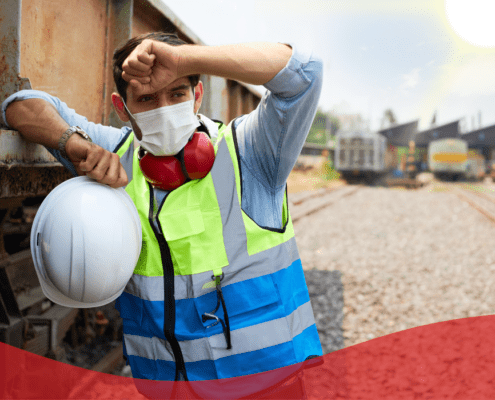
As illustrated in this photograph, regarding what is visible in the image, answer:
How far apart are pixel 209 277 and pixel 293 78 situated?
765 millimetres

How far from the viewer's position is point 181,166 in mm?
1504

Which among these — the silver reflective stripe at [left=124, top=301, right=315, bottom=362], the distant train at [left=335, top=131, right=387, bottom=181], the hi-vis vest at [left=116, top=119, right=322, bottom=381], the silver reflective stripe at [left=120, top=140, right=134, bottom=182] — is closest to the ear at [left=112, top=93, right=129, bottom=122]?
the silver reflective stripe at [left=120, top=140, right=134, bottom=182]

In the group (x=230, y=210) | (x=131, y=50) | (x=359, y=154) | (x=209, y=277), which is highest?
(x=131, y=50)

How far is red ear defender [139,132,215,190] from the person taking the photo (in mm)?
1482

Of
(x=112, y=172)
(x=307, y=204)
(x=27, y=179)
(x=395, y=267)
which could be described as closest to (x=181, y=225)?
(x=112, y=172)

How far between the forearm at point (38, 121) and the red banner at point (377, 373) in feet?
3.55

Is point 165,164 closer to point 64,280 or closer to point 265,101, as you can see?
point 265,101

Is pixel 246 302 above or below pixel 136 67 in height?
below

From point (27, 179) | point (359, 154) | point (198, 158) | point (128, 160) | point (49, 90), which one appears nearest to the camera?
point (198, 158)

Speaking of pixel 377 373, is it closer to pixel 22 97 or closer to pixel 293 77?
pixel 293 77

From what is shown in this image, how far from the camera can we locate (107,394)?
2863 mm

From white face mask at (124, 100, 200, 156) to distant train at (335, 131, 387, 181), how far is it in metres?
23.6

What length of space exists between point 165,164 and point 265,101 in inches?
18.2

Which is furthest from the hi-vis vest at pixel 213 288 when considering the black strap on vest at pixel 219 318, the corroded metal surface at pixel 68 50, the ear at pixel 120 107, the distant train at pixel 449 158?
the distant train at pixel 449 158
